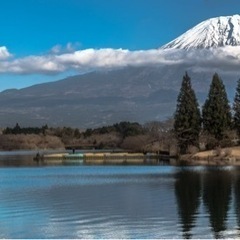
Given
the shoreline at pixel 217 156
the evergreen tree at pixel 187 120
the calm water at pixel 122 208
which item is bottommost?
the calm water at pixel 122 208

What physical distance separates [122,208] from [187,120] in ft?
202

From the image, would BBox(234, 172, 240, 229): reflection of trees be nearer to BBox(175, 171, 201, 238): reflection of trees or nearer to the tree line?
BBox(175, 171, 201, 238): reflection of trees

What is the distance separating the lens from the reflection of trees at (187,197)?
2548cm

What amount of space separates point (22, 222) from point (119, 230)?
4920mm

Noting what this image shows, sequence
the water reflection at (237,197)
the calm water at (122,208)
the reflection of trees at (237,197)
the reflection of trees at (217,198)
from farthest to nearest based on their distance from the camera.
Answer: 1. the reflection of trees at (237,197)
2. the water reflection at (237,197)
3. the reflection of trees at (217,198)
4. the calm water at (122,208)

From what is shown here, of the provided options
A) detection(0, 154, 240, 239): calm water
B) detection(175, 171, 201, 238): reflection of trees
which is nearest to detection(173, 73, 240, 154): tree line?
detection(175, 171, 201, 238): reflection of trees

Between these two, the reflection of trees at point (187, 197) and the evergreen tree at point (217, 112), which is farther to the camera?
the evergreen tree at point (217, 112)

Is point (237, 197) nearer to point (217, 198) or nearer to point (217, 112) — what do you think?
point (217, 198)

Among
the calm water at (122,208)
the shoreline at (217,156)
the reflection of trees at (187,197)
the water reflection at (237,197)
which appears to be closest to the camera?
the calm water at (122,208)

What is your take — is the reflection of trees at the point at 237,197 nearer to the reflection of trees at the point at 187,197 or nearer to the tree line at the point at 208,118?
the reflection of trees at the point at 187,197

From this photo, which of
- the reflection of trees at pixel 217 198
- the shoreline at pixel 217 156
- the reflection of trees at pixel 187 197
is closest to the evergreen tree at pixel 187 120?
the shoreline at pixel 217 156

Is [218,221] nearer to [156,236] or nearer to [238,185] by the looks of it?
[156,236]

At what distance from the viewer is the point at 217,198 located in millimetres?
34156

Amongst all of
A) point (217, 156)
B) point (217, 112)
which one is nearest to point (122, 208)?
point (217, 156)
